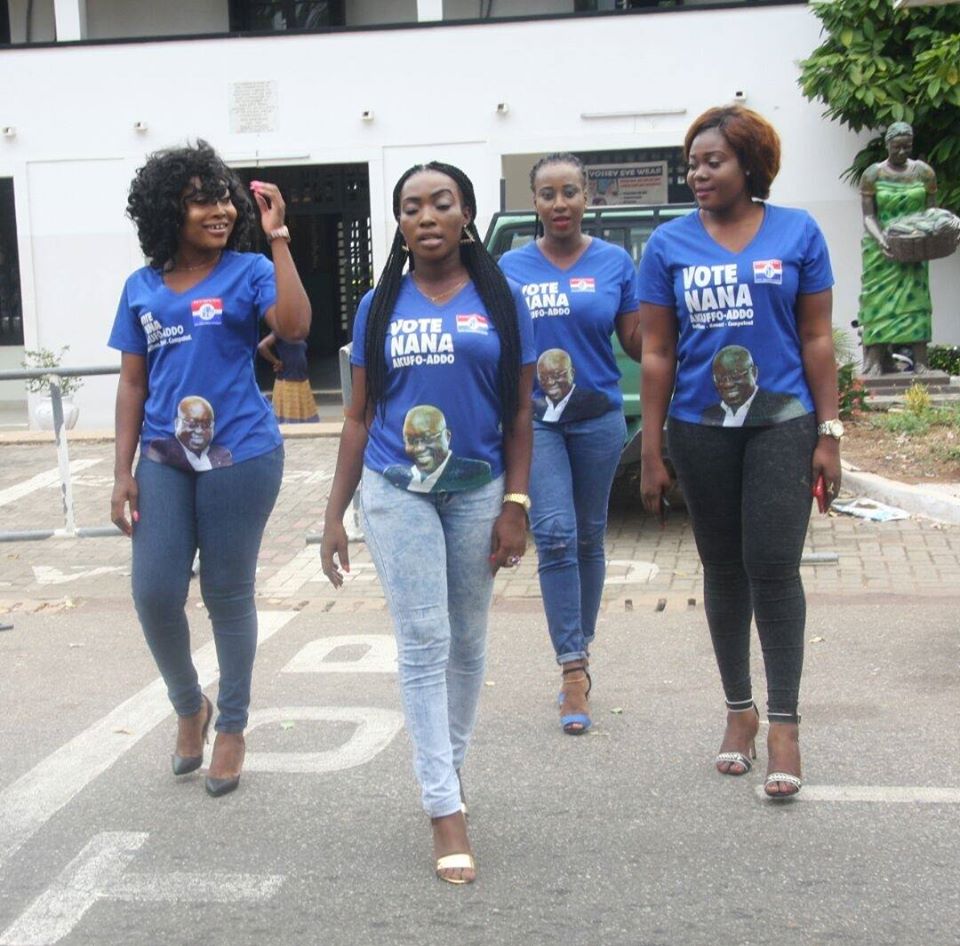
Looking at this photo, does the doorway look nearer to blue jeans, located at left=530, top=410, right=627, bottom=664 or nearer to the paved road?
the paved road

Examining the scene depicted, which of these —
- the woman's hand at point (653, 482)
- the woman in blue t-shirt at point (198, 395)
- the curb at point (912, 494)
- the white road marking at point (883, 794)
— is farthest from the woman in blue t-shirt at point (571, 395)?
the curb at point (912, 494)

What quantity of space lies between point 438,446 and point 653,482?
0.98 metres

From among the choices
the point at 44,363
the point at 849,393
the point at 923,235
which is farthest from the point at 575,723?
the point at 44,363

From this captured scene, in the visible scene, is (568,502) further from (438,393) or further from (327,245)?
(327,245)

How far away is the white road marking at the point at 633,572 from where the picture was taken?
7730 millimetres

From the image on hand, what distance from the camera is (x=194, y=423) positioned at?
4348 mm

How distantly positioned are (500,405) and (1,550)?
6261 mm

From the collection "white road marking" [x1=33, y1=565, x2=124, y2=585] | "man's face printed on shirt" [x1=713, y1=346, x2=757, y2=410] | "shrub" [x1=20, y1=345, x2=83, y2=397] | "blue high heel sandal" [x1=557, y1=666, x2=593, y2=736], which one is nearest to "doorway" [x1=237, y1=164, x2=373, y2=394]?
"shrub" [x1=20, y1=345, x2=83, y2=397]

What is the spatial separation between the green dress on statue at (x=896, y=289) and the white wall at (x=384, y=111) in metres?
3.05

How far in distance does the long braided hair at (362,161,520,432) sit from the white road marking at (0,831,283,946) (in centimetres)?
128

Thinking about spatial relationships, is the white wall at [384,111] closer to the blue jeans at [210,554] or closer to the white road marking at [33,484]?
the white road marking at [33,484]

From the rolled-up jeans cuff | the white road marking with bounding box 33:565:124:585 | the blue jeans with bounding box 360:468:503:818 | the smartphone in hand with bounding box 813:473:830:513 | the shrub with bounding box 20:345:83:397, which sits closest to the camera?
the blue jeans with bounding box 360:468:503:818

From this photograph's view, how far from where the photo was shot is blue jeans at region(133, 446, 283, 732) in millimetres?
4395

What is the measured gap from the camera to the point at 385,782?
4.62 m
